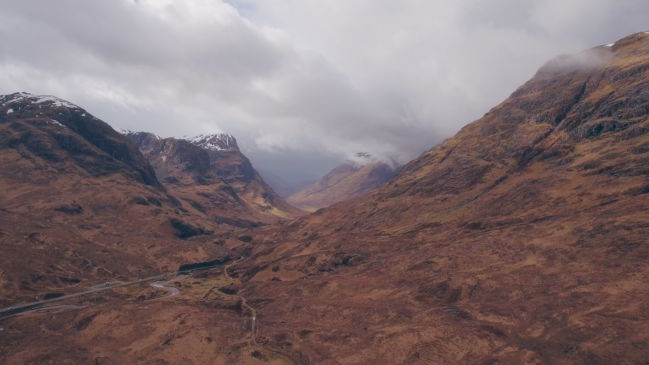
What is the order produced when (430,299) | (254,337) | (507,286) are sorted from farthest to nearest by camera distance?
(430,299) → (507,286) → (254,337)

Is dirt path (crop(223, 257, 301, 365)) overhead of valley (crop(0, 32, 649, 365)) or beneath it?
beneath

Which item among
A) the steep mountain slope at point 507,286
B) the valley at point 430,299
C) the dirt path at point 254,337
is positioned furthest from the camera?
the dirt path at point 254,337

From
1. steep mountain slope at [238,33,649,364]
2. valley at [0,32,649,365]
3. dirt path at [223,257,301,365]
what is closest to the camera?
steep mountain slope at [238,33,649,364]

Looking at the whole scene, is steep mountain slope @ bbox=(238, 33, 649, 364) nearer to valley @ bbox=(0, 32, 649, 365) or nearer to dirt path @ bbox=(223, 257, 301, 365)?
valley @ bbox=(0, 32, 649, 365)

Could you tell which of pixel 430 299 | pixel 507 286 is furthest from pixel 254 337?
pixel 507 286

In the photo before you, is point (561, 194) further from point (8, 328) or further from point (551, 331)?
point (8, 328)

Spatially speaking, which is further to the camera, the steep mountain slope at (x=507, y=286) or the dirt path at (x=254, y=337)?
the dirt path at (x=254, y=337)

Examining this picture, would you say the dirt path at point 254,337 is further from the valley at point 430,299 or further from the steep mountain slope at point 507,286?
the steep mountain slope at point 507,286

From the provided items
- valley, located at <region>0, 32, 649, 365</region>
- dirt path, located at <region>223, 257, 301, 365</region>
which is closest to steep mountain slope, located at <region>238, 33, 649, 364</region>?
valley, located at <region>0, 32, 649, 365</region>

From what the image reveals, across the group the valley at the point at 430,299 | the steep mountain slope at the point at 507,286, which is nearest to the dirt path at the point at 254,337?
the valley at the point at 430,299

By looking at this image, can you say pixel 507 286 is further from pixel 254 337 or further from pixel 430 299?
pixel 254 337

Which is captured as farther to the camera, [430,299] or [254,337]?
[430,299]
